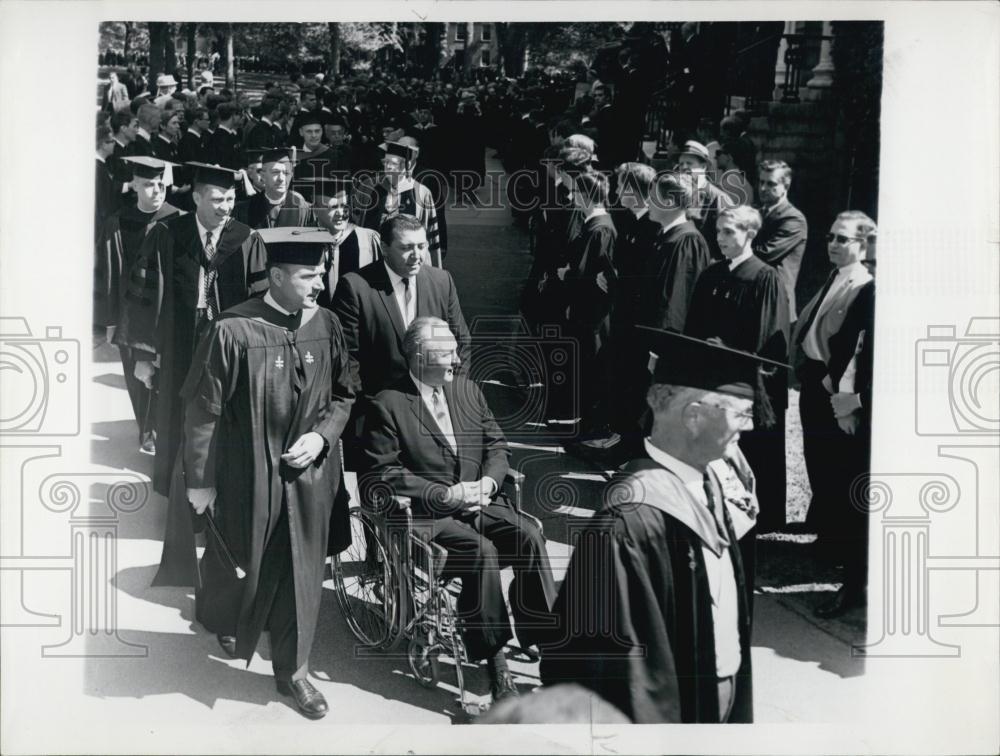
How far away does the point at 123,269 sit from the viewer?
7.02 m

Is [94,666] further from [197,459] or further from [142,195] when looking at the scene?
[142,195]

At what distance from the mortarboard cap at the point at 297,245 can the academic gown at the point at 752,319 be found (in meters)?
1.95

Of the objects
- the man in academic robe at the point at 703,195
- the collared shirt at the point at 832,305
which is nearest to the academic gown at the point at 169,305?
the man in academic robe at the point at 703,195

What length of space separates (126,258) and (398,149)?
156 cm

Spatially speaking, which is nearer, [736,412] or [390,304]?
[736,412]

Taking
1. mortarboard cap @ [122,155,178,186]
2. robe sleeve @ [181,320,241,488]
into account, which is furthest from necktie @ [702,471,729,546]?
mortarboard cap @ [122,155,178,186]

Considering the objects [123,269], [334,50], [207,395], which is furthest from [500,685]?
[334,50]

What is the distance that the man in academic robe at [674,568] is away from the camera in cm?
624

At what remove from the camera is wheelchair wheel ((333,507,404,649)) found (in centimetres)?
666

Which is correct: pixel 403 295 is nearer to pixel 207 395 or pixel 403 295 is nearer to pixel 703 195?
pixel 207 395

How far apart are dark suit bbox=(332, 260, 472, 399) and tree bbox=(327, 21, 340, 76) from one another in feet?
3.39

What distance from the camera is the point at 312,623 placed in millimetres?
6828

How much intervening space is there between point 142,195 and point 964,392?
177 inches

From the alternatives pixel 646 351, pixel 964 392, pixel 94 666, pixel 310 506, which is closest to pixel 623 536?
pixel 646 351
